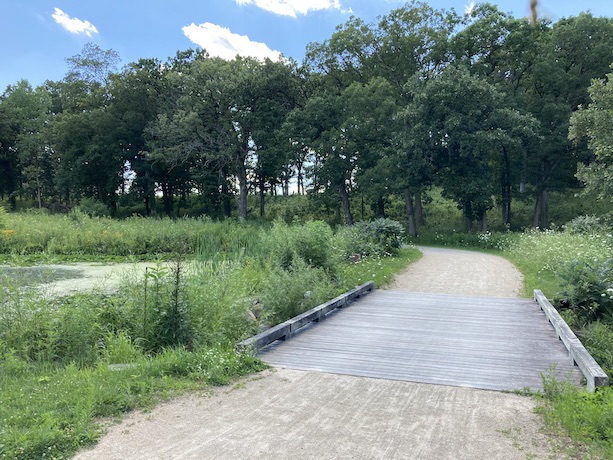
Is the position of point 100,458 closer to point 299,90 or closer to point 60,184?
point 299,90

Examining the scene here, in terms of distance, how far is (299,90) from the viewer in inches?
1189

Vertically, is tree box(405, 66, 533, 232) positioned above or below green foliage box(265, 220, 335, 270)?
above

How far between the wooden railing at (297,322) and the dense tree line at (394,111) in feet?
53.8

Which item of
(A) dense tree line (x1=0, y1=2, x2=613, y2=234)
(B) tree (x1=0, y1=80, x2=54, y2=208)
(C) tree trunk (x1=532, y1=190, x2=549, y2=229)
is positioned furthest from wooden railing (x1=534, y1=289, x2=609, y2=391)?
(B) tree (x1=0, y1=80, x2=54, y2=208)

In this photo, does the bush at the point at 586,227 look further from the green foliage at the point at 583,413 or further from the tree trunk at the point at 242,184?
the tree trunk at the point at 242,184

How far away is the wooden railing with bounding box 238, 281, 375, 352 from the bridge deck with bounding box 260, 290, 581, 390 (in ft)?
0.35

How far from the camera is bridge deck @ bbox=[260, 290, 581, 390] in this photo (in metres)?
4.46

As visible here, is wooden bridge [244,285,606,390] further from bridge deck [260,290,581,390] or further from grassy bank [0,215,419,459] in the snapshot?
grassy bank [0,215,419,459]

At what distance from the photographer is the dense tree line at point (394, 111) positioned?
23.5 metres

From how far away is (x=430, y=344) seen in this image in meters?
5.52

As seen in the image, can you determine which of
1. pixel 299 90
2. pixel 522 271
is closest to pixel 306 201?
pixel 299 90

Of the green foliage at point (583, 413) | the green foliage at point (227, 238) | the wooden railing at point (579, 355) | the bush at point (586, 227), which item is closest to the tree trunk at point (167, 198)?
the green foliage at point (227, 238)

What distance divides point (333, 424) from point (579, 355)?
273cm

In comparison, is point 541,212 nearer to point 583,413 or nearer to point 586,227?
point 586,227
